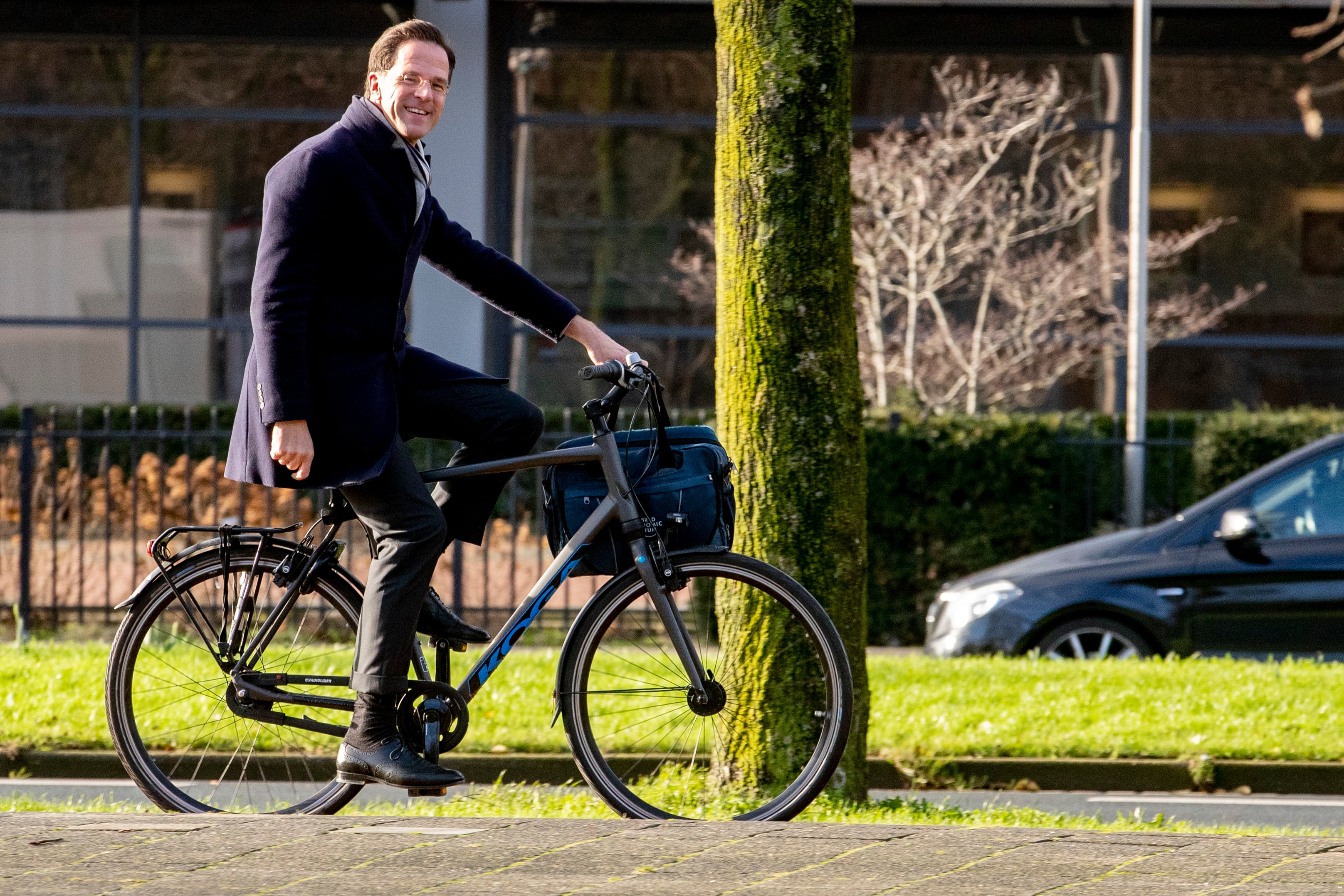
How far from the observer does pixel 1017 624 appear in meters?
8.34

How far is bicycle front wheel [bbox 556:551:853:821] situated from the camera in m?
3.85

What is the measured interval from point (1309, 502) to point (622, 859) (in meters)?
5.90

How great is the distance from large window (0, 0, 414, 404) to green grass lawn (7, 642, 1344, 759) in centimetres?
896

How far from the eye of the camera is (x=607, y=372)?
3.90 m

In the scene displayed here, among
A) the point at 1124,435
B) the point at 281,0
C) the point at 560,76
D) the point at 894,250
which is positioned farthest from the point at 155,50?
the point at 1124,435

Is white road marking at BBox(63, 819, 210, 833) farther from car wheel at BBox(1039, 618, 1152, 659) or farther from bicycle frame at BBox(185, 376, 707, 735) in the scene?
car wheel at BBox(1039, 618, 1152, 659)

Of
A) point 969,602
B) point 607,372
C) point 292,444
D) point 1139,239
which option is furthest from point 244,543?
point 1139,239

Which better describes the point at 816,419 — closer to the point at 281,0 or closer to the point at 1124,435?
the point at 1124,435

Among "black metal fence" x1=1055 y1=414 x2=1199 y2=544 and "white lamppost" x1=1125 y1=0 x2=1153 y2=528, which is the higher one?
"white lamppost" x1=1125 y1=0 x2=1153 y2=528

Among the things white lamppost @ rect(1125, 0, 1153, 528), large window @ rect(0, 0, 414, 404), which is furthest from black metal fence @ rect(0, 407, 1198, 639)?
large window @ rect(0, 0, 414, 404)

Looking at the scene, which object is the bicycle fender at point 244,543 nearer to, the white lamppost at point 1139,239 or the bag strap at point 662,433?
the bag strap at point 662,433

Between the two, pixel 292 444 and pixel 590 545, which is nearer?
pixel 292 444

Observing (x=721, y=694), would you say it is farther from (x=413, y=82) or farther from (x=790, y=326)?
(x=413, y=82)

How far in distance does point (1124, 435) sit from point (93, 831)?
402 inches
